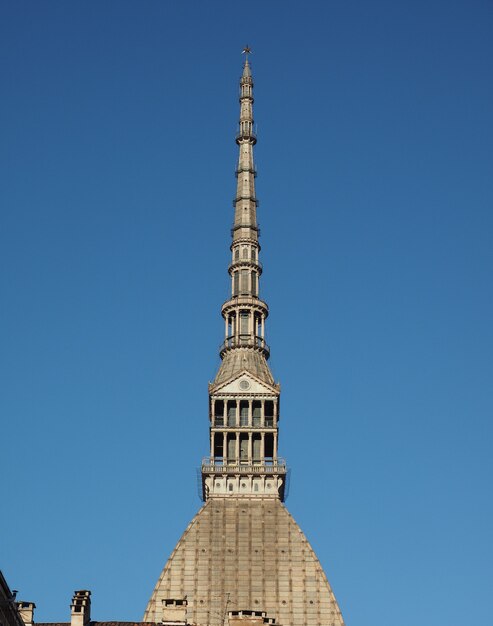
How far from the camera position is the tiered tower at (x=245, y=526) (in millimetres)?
158125

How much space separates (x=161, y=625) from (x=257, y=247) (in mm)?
89237

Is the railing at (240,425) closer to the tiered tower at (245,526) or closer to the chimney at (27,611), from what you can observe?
the tiered tower at (245,526)

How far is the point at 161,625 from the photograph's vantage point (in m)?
107

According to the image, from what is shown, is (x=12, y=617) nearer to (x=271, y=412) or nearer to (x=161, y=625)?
(x=161, y=625)

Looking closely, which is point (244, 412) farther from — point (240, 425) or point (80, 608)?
point (80, 608)

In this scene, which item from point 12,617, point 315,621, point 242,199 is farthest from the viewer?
point 242,199

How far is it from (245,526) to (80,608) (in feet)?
202

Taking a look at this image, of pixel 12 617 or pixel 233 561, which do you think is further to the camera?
pixel 233 561

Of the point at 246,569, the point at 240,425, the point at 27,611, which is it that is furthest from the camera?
the point at 240,425

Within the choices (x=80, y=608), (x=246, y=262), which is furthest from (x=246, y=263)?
(x=80, y=608)

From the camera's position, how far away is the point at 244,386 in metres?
173

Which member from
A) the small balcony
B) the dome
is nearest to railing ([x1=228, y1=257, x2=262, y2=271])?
the small balcony

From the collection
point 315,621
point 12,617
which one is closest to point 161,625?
point 12,617

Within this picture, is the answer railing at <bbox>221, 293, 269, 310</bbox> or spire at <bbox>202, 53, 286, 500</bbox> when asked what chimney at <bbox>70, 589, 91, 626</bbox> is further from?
railing at <bbox>221, 293, 269, 310</bbox>
